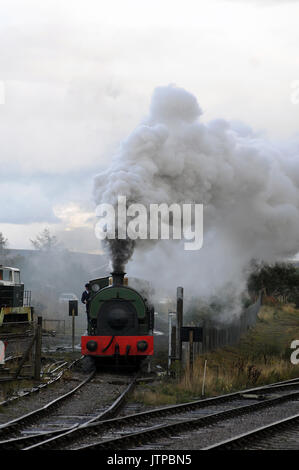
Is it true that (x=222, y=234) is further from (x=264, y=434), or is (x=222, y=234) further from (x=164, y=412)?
(x=264, y=434)

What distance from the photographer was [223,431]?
28.5ft

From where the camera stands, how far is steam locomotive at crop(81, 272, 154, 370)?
15258mm

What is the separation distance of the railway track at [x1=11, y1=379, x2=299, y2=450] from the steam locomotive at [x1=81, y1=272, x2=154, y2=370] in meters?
3.61

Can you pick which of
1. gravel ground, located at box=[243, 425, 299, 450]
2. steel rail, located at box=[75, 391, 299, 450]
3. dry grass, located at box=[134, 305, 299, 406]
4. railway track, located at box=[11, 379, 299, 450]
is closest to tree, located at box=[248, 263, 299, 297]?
dry grass, located at box=[134, 305, 299, 406]

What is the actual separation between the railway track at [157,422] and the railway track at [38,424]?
2.2 inches

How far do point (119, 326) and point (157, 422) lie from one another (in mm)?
6038

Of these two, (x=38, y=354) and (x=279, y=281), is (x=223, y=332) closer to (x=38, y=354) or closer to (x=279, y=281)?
(x=38, y=354)

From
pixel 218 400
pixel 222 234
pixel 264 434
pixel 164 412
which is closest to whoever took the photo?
pixel 264 434

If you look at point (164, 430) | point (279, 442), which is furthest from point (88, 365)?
point (279, 442)

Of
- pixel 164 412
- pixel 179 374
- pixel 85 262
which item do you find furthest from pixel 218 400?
pixel 85 262

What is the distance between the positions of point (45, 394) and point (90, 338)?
3461 millimetres

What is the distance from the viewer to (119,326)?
50.2 ft

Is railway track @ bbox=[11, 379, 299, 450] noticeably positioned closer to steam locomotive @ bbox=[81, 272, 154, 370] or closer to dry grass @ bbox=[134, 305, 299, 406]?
dry grass @ bbox=[134, 305, 299, 406]
